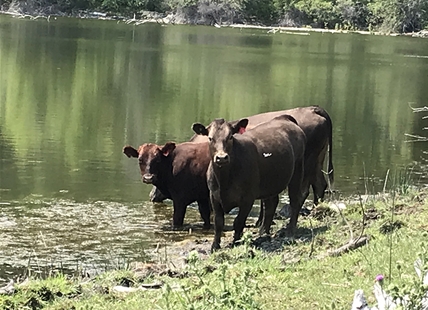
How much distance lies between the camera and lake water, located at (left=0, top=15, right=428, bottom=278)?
12.4 meters

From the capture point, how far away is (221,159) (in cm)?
1019

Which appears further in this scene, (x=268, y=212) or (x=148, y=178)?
(x=148, y=178)

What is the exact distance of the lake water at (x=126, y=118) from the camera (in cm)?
1244

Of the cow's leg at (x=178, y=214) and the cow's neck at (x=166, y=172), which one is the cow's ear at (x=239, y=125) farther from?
the cow's neck at (x=166, y=172)

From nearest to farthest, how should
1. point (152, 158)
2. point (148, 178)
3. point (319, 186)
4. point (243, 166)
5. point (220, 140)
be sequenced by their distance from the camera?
point (220, 140), point (243, 166), point (148, 178), point (152, 158), point (319, 186)

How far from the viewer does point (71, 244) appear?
11.5 meters

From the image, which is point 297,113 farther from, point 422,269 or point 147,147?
point 422,269

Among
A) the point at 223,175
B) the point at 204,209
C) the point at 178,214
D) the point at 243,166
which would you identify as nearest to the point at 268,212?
the point at 243,166

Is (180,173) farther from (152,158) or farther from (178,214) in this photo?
(178,214)

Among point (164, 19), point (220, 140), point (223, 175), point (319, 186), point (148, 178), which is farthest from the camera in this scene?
point (164, 19)

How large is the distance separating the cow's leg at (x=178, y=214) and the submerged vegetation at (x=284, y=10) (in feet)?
370

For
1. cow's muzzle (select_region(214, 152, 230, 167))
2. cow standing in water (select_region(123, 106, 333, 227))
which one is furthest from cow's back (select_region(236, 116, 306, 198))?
cow standing in water (select_region(123, 106, 333, 227))

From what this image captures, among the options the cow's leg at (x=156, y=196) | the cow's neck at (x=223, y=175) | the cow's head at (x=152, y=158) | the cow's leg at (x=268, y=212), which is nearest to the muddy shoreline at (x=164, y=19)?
the cow's leg at (x=156, y=196)

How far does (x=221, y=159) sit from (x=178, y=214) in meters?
3.19
